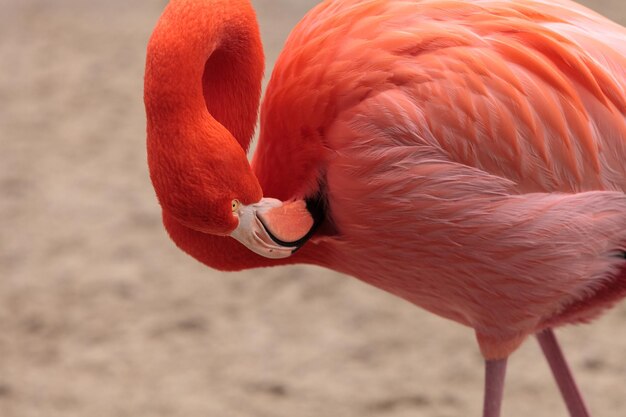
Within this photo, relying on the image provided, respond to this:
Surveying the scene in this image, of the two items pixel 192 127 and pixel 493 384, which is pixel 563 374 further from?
pixel 192 127

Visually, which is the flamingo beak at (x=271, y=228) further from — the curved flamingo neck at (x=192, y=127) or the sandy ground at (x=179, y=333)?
the sandy ground at (x=179, y=333)

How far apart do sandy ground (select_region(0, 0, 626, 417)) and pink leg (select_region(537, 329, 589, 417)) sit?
0.60 meters

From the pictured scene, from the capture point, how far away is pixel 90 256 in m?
3.61

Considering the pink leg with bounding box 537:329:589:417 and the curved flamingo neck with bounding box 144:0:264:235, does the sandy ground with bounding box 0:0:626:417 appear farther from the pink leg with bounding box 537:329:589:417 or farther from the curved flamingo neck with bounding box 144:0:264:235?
the curved flamingo neck with bounding box 144:0:264:235

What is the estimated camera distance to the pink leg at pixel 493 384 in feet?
6.40

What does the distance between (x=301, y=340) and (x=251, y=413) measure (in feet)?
1.25

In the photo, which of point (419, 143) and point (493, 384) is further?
point (493, 384)

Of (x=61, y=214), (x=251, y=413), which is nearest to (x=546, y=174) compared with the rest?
(x=251, y=413)

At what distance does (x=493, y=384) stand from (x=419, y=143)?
59 centimetres

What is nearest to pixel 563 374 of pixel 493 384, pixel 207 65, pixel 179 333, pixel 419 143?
pixel 493 384

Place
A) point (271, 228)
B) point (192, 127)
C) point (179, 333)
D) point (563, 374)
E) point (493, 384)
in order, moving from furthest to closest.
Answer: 1. point (179, 333)
2. point (563, 374)
3. point (493, 384)
4. point (271, 228)
5. point (192, 127)

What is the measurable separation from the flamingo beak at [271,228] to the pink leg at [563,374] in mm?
746

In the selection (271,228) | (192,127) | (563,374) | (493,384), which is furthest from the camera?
(563,374)

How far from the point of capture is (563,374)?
2.24m
